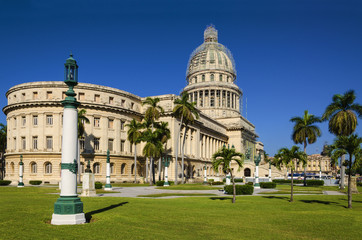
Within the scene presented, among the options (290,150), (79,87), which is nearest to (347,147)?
(290,150)

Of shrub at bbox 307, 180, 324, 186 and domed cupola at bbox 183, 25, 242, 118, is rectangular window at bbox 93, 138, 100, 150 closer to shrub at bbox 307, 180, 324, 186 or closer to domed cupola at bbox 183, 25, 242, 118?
shrub at bbox 307, 180, 324, 186

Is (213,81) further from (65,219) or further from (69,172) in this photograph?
(65,219)

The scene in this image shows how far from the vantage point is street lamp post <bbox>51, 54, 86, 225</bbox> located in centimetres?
1347

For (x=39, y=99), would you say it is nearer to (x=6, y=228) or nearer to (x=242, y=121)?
(x=6, y=228)

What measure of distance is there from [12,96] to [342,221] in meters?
65.6

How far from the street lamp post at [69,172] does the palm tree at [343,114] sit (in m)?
40.9

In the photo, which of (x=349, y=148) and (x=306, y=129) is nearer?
(x=349, y=148)

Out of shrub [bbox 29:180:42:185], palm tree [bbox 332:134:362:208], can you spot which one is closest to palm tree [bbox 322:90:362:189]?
palm tree [bbox 332:134:362:208]

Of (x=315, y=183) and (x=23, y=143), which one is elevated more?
(x=23, y=143)

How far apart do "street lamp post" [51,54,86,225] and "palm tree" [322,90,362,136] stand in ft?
134

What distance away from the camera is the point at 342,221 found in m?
16.2

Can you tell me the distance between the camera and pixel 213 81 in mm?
127375

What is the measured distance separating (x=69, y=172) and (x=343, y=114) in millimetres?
41842

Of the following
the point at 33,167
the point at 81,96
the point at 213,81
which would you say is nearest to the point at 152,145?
the point at 81,96
